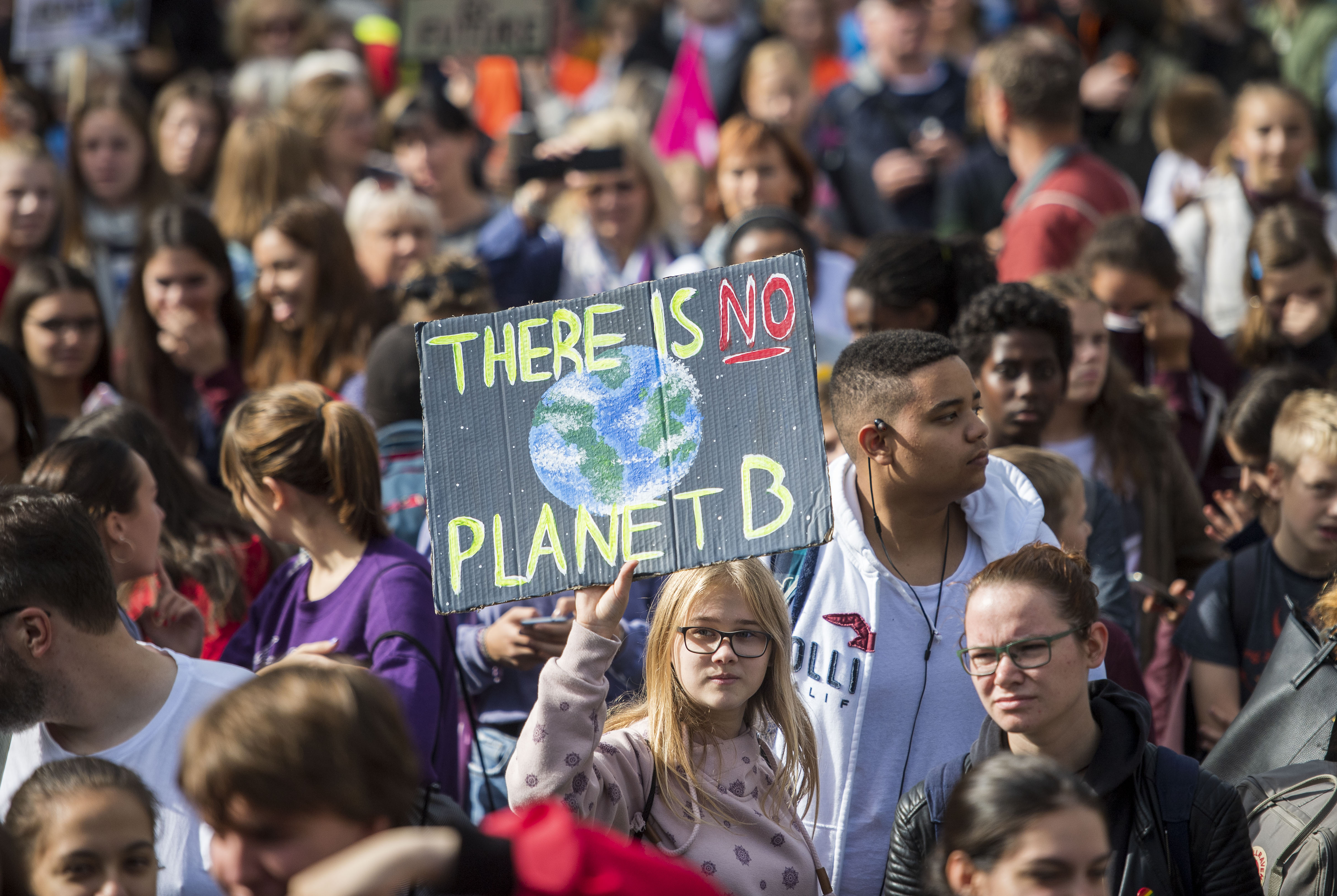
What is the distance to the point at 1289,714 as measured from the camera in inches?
142

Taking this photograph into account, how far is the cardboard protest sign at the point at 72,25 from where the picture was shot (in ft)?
27.0

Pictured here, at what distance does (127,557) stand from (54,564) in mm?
862

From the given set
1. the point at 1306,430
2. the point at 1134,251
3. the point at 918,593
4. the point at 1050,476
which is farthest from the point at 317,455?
the point at 1134,251

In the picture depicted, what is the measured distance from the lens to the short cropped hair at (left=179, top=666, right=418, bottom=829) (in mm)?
2121

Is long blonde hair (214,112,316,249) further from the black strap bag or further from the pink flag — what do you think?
the black strap bag

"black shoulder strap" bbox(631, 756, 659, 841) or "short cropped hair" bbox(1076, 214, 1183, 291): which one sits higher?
"short cropped hair" bbox(1076, 214, 1183, 291)

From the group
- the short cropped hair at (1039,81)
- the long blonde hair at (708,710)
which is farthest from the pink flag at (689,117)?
the long blonde hair at (708,710)

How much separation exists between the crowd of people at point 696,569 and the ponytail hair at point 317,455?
0.01 metres

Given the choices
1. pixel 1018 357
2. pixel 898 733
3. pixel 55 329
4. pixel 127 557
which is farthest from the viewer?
pixel 55 329

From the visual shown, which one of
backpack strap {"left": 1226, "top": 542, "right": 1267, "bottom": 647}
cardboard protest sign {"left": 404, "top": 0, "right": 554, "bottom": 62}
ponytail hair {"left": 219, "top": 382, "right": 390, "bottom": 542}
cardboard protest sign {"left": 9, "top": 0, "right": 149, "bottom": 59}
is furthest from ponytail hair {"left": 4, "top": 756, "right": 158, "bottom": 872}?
cardboard protest sign {"left": 9, "top": 0, "right": 149, "bottom": 59}

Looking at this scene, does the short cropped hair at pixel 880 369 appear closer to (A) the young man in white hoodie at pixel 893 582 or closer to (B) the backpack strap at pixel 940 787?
(A) the young man in white hoodie at pixel 893 582

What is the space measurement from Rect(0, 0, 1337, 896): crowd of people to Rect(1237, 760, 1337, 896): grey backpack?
292mm

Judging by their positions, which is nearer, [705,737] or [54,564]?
[54,564]

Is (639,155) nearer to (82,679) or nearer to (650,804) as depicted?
(650,804)
